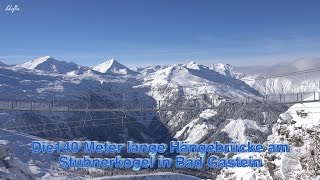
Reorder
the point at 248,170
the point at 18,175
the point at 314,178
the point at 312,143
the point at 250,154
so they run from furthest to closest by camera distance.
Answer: the point at 250,154, the point at 248,170, the point at 312,143, the point at 314,178, the point at 18,175

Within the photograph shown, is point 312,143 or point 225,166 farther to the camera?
point 225,166

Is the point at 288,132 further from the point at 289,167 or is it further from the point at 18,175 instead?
the point at 18,175

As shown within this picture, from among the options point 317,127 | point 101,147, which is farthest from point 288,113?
point 101,147

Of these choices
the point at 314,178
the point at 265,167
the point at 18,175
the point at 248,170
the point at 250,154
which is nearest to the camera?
the point at 18,175

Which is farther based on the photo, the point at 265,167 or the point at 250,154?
the point at 250,154

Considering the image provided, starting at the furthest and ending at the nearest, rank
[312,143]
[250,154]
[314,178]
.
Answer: [250,154] < [312,143] < [314,178]

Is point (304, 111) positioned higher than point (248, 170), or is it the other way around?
point (304, 111)

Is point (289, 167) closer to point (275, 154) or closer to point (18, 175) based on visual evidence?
point (275, 154)

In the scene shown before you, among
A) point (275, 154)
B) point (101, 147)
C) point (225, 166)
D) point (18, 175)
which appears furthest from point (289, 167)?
point (18, 175)

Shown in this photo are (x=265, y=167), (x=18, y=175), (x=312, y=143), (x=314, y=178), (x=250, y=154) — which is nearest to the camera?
(x=18, y=175)
